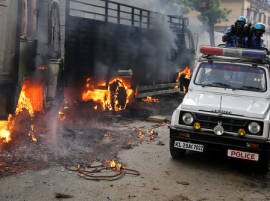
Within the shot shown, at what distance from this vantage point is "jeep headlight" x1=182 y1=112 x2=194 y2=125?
20.7ft

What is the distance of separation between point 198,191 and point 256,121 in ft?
5.11

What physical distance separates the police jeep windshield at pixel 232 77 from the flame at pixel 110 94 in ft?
14.6

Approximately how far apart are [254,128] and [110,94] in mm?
A: 6304

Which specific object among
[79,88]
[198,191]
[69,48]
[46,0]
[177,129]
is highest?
[46,0]

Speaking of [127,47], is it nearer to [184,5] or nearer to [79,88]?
[79,88]

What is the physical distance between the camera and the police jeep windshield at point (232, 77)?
270 inches

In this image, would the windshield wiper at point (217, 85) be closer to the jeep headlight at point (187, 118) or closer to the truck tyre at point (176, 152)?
the jeep headlight at point (187, 118)

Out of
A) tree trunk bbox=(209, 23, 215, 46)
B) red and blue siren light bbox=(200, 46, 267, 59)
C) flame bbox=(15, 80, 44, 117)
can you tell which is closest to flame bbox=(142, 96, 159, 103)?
flame bbox=(15, 80, 44, 117)

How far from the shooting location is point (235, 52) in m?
6.96

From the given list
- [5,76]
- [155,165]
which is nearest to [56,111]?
[5,76]

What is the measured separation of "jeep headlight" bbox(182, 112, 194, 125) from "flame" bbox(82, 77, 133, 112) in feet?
16.0

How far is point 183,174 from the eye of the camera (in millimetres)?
6168

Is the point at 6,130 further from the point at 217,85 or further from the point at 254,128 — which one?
the point at 254,128

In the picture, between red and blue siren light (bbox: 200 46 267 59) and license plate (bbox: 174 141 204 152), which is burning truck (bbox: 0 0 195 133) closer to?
license plate (bbox: 174 141 204 152)
